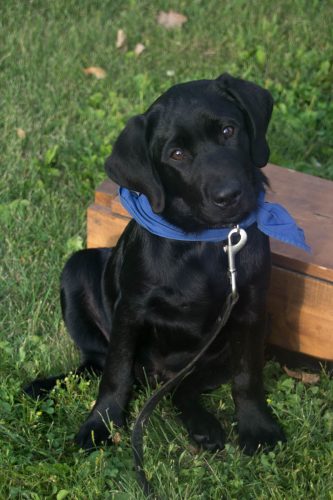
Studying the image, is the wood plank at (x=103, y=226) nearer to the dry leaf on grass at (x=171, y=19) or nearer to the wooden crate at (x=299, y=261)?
the wooden crate at (x=299, y=261)

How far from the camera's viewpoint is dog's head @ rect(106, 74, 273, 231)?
2.99m

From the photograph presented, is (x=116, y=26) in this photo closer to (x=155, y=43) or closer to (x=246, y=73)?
(x=155, y=43)

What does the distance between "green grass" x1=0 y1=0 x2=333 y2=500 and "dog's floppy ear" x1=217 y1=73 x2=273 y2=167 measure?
113cm

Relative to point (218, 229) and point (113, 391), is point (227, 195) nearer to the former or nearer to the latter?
point (218, 229)

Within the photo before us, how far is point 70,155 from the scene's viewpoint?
544cm

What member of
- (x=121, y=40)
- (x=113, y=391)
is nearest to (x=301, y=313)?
(x=113, y=391)

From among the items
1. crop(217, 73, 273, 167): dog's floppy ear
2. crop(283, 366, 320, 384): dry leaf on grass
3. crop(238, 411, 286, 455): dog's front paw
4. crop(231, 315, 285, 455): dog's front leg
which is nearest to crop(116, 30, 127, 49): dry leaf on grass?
crop(283, 366, 320, 384): dry leaf on grass

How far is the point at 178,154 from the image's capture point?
3.04 metres

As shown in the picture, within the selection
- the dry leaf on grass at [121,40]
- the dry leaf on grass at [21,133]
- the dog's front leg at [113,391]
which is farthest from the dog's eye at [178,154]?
the dry leaf on grass at [121,40]

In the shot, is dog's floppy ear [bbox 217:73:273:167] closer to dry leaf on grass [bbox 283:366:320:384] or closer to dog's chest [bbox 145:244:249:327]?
dog's chest [bbox 145:244:249:327]

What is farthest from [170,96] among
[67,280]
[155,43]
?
[155,43]

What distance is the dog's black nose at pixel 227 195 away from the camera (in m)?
2.95

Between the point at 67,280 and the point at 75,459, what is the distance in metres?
0.97

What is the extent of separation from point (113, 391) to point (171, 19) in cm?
415
